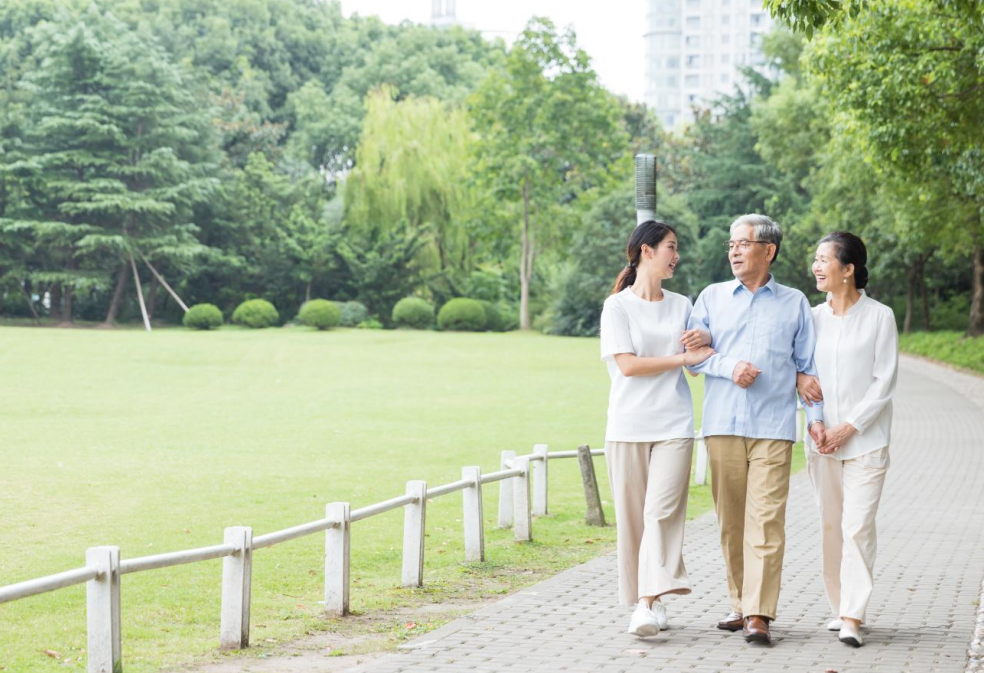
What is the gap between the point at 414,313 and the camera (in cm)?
5588

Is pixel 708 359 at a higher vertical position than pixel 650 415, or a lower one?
higher

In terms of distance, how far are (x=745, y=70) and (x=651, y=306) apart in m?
61.9

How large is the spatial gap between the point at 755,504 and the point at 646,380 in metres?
0.77

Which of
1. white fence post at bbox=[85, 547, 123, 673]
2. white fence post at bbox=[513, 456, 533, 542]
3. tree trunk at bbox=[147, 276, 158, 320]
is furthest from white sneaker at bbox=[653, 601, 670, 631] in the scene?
tree trunk at bbox=[147, 276, 158, 320]

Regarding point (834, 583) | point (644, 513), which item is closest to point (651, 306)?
point (644, 513)

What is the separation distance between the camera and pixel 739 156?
66438 millimetres

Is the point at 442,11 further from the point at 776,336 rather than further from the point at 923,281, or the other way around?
the point at 776,336

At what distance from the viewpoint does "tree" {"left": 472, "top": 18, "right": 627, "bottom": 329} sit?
59.1 m

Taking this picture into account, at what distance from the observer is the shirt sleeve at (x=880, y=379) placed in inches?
233

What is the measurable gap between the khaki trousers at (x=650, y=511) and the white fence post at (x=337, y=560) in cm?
170

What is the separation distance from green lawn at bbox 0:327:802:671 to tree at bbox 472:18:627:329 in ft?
70.5

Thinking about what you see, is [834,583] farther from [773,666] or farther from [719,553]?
[719,553]

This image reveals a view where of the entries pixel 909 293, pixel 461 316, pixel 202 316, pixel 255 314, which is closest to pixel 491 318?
pixel 461 316

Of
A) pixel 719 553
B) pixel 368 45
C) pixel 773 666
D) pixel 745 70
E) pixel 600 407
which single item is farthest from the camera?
pixel 368 45
